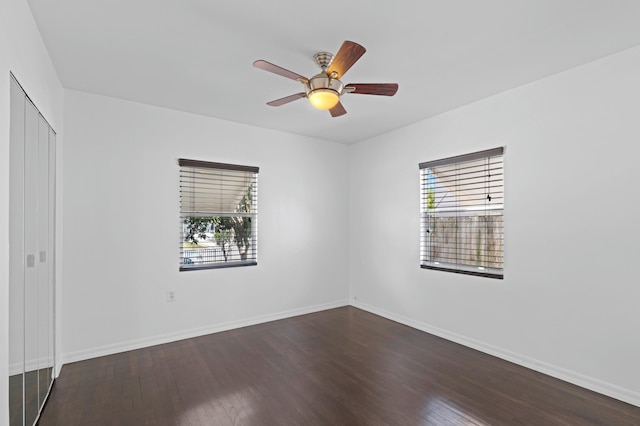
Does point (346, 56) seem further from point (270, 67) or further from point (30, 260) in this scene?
point (30, 260)

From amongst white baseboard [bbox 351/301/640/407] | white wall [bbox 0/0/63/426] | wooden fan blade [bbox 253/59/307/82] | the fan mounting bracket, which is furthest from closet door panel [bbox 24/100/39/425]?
white baseboard [bbox 351/301/640/407]

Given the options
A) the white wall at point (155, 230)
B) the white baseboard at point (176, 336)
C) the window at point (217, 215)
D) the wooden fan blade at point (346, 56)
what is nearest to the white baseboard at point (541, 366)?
the white baseboard at point (176, 336)

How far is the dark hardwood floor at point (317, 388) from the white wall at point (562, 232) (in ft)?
0.85

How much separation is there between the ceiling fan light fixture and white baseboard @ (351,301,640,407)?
2.88 metres

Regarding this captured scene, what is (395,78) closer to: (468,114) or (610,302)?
(468,114)

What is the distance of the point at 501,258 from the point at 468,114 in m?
1.58

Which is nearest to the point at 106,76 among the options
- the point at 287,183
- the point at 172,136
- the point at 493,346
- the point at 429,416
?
the point at 172,136

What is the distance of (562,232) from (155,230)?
4021 mm

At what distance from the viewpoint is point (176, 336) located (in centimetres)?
377

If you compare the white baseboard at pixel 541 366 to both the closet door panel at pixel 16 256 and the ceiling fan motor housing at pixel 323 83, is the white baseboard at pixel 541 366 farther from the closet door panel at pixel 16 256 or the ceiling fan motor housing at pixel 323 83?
the closet door panel at pixel 16 256

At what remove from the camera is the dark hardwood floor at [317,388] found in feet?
7.59

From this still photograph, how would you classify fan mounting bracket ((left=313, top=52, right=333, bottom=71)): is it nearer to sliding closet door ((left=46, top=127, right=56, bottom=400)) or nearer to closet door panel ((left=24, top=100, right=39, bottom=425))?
closet door panel ((left=24, top=100, right=39, bottom=425))

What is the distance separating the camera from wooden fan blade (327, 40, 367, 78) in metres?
1.95

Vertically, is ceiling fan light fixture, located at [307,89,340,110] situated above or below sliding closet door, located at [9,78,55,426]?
above
